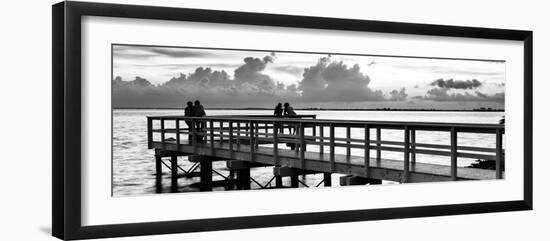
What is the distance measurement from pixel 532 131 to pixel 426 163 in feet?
4.58

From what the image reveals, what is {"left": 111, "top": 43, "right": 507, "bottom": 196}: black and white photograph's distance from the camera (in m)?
8.41

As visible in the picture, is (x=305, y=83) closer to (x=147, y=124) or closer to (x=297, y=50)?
(x=297, y=50)

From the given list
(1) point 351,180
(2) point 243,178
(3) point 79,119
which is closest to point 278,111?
(2) point 243,178

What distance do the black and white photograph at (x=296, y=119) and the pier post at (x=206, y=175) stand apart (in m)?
0.02

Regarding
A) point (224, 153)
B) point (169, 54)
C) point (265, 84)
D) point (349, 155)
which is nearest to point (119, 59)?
point (169, 54)

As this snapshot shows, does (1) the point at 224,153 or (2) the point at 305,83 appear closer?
(2) the point at 305,83

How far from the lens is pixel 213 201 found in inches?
335

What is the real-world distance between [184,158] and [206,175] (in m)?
0.31

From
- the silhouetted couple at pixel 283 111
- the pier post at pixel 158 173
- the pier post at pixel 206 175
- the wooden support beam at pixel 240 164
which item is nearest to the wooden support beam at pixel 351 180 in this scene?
the wooden support beam at pixel 240 164

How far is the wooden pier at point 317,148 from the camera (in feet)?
31.4

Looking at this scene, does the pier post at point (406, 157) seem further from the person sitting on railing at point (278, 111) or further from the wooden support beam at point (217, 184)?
the wooden support beam at point (217, 184)

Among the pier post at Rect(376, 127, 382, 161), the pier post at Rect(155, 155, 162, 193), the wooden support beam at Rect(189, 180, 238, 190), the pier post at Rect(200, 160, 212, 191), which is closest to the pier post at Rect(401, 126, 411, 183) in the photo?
the pier post at Rect(376, 127, 382, 161)

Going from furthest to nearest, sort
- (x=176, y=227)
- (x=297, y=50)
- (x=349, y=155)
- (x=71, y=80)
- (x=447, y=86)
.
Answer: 1. (x=349, y=155)
2. (x=447, y=86)
3. (x=297, y=50)
4. (x=176, y=227)
5. (x=71, y=80)

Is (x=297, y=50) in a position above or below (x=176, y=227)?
above
